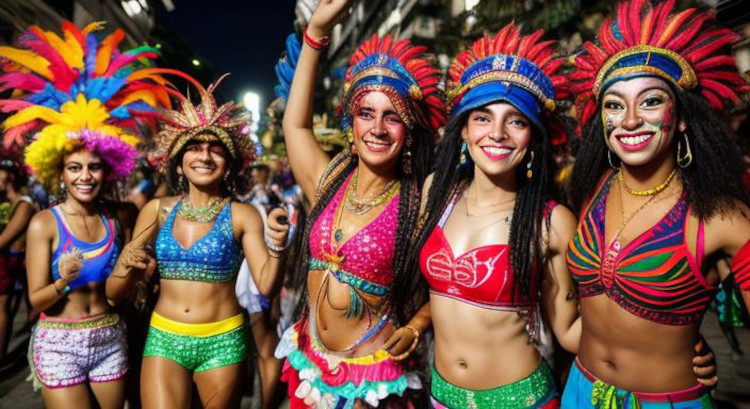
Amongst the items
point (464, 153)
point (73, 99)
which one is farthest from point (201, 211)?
point (464, 153)

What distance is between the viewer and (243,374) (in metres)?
3.00

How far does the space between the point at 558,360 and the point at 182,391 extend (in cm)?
233

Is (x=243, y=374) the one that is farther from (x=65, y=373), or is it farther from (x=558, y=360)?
(x=558, y=360)

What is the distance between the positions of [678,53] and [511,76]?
2.33ft

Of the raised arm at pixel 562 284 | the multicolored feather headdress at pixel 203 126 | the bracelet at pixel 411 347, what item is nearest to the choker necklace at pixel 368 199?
the bracelet at pixel 411 347

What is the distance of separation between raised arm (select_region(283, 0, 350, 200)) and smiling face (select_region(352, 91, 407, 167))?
41cm

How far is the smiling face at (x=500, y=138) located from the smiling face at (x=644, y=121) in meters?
0.42

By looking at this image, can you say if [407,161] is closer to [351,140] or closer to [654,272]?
[351,140]

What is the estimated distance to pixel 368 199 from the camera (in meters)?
2.57

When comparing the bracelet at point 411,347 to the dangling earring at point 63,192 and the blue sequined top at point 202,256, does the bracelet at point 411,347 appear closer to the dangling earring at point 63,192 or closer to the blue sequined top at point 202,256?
the blue sequined top at point 202,256

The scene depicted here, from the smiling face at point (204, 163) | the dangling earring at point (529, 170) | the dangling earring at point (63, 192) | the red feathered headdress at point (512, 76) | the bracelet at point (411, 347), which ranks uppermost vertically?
the red feathered headdress at point (512, 76)

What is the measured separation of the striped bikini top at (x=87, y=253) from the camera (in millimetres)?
3014

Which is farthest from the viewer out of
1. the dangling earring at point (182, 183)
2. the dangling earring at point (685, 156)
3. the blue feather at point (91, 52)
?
the blue feather at point (91, 52)

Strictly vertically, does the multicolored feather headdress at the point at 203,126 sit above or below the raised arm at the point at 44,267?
above
